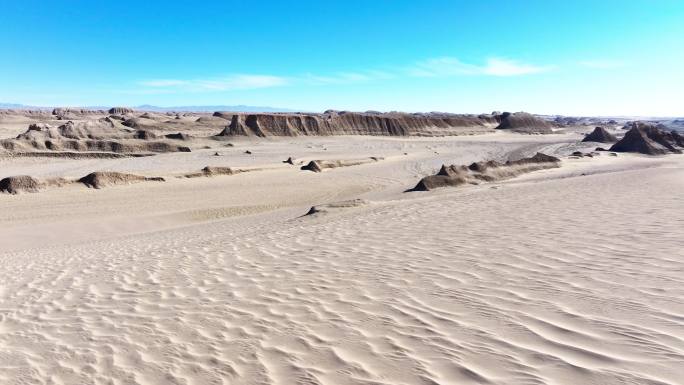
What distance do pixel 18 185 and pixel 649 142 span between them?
1655 inches

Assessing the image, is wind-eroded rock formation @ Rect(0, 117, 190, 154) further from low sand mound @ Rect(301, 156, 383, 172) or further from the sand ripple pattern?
the sand ripple pattern

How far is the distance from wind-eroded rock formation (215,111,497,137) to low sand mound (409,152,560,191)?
4249cm

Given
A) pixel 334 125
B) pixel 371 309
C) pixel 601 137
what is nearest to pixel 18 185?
pixel 371 309

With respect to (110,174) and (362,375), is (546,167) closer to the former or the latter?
(110,174)

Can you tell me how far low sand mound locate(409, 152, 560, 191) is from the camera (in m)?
20.3

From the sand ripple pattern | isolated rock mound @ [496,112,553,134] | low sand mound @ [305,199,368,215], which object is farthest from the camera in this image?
isolated rock mound @ [496,112,553,134]

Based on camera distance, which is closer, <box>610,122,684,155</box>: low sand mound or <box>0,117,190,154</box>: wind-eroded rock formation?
<box>610,122,684,155</box>: low sand mound

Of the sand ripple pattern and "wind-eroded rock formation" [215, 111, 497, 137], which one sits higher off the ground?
"wind-eroded rock formation" [215, 111, 497, 137]

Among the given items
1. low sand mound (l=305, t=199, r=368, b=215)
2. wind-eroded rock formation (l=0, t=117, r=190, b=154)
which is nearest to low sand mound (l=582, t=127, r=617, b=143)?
wind-eroded rock formation (l=0, t=117, r=190, b=154)

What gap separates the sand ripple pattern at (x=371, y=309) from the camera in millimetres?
3812

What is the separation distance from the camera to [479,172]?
2262 centimetres

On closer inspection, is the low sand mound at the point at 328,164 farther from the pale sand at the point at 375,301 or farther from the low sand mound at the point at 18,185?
the pale sand at the point at 375,301

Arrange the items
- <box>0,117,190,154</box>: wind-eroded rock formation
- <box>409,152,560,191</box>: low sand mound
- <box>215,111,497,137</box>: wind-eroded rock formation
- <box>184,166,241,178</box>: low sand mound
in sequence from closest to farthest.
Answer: <box>409,152,560,191</box>: low sand mound → <box>184,166,241,178</box>: low sand mound → <box>0,117,190,154</box>: wind-eroded rock formation → <box>215,111,497,137</box>: wind-eroded rock formation

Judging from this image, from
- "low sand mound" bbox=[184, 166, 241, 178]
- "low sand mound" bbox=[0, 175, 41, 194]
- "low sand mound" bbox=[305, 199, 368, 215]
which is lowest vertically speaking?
"low sand mound" bbox=[0, 175, 41, 194]
